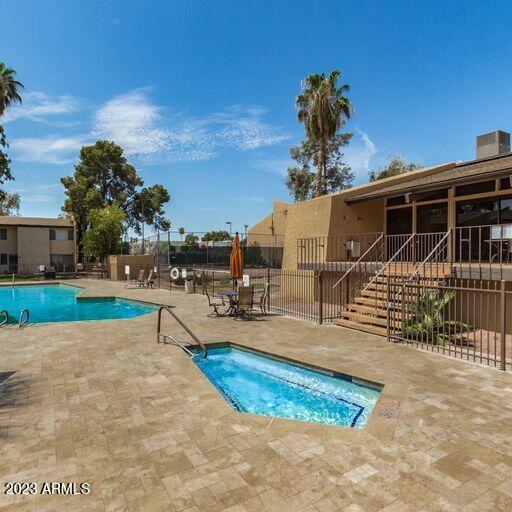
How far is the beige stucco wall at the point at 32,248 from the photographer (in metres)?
34.0

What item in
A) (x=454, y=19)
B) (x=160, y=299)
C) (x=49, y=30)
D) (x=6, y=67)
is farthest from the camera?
(x=6, y=67)

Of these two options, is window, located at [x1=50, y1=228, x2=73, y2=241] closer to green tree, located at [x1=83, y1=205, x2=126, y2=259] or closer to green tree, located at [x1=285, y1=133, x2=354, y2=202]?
green tree, located at [x1=83, y1=205, x2=126, y2=259]

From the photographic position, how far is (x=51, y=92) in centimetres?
1677

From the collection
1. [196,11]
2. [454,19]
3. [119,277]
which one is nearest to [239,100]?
[196,11]

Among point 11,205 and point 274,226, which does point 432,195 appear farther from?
point 11,205

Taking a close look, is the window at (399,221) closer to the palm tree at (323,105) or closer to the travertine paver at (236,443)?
the travertine paver at (236,443)

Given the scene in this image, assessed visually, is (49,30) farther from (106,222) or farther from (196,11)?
(106,222)

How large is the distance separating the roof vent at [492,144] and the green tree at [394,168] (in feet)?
67.8

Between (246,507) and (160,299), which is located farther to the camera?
(160,299)

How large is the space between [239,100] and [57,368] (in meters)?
19.6

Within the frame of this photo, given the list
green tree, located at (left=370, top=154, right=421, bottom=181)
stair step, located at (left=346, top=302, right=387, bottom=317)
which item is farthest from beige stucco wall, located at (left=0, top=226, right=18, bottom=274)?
green tree, located at (left=370, top=154, right=421, bottom=181)

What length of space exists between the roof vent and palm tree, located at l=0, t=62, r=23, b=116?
30.1 metres

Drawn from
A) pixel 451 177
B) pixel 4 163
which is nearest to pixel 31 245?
pixel 4 163

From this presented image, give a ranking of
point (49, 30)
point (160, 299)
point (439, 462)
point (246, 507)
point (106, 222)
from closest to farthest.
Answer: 1. point (246, 507)
2. point (439, 462)
3. point (49, 30)
4. point (160, 299)
5. point (106, 222)
